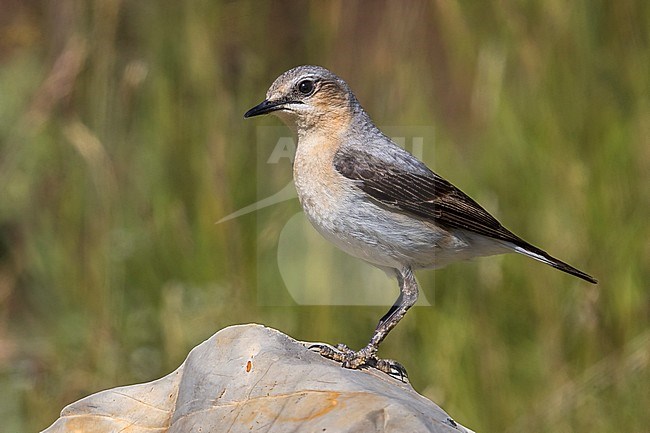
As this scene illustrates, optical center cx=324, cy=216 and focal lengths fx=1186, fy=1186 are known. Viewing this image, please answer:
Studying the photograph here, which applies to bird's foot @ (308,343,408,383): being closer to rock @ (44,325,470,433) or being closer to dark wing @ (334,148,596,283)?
rock @ (44,325,470,433)

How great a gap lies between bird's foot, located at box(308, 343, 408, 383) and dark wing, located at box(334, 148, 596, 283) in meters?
0.63

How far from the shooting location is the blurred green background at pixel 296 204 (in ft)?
18.9

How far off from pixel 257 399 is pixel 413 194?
59.2 inches

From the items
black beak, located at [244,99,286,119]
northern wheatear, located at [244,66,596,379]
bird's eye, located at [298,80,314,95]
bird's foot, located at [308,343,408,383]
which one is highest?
bird's eye, located at [298,80,314,95]

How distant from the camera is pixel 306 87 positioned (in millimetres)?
4883

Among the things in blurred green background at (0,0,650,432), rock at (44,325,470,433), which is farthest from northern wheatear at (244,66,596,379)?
blurred green background at (0,0,650,432)

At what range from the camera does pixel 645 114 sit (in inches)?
234

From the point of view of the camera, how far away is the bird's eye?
4863 millimetres

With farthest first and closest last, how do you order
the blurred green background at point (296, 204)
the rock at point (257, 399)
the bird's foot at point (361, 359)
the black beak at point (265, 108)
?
the blurred green background at point (296, 204) < the black beak at point (265, 108) < the bird's foot at point (361, 359) < the rock at point (257, 399)

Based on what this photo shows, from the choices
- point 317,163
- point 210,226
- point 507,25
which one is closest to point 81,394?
point 210,226

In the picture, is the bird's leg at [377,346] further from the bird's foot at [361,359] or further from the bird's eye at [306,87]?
the bird's eye at [306,87]

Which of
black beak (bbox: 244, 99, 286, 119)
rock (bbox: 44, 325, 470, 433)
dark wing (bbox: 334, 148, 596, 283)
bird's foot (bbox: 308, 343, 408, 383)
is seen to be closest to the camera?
rock (bbox: 44, 325, 470, 433)

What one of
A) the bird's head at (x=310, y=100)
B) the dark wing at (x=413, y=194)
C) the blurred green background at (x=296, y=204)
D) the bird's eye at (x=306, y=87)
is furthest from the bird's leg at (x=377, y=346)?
the blurred green background at (x=296, y=204)

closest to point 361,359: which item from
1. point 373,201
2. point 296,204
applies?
point 373,201
